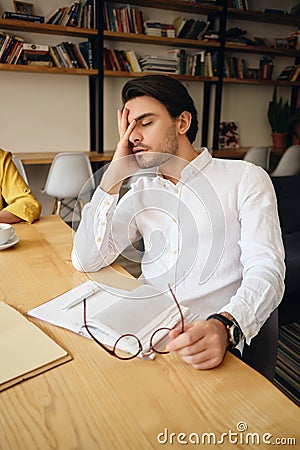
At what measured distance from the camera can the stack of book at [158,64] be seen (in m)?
3.94

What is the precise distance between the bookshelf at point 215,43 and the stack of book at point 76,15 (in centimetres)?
19

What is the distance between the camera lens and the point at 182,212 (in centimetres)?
113

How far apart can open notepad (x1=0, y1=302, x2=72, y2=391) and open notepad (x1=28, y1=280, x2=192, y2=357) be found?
51 mm

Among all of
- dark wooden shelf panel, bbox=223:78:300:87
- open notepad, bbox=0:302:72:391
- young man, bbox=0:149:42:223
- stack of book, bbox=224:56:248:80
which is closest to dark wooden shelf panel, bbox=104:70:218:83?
dark wooden shelf panel, bbox=223:78:300:87

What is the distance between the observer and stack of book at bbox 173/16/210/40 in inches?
160

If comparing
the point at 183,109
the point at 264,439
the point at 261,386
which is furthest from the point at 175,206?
the point at 264,439

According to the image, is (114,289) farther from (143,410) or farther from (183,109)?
(183,109)

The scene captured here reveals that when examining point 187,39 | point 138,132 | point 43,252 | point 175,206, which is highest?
point 187,39

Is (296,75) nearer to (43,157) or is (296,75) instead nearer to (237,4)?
(237,4)

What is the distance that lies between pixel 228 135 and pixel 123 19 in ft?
5.74

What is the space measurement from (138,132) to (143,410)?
2.42ft

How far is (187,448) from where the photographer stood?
21.2 inches

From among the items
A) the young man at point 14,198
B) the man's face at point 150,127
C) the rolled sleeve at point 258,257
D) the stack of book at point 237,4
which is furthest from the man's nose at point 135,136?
the stack of book at point 237,4

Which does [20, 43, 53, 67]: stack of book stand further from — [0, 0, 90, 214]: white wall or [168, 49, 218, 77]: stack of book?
[168, 49, 218, 77]: stack of book
